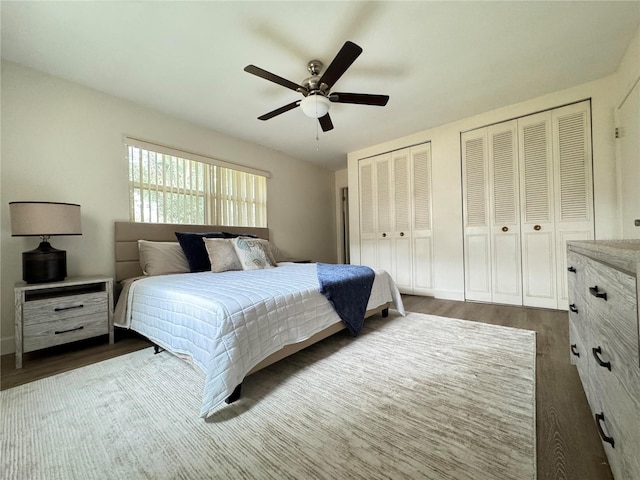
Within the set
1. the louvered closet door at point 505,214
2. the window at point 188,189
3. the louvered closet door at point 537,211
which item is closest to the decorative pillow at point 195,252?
the window at point 188,189

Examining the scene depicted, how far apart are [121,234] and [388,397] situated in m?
2.94

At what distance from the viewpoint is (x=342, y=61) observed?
1.70 metres

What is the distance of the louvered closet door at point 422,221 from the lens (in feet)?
12.3

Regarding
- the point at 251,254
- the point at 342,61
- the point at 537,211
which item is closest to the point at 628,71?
the point at 537,211

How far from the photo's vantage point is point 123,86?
97.4 inches

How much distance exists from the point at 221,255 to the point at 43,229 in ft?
4.37

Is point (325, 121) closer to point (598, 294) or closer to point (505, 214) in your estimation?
point (598, 294)

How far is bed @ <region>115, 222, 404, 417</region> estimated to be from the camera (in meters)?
1.25

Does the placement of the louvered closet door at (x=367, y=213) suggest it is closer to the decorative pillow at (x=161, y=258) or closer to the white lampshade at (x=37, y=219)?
the decorative pillow at (x=161, y=258)

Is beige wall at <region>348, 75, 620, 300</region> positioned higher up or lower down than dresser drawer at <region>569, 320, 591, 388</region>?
higher up

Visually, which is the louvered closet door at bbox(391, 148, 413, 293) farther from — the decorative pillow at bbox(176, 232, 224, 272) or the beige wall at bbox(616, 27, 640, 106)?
the decorative pillow at bbox(176, 232, 224, 272)

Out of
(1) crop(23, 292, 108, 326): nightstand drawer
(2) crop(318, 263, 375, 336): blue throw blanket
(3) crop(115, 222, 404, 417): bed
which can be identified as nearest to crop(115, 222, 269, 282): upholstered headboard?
(3) crop(115, 222, 404, 417): bed

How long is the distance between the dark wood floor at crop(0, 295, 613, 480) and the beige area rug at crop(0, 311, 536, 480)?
0.07 m

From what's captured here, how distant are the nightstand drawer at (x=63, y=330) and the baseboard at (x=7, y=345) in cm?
49
